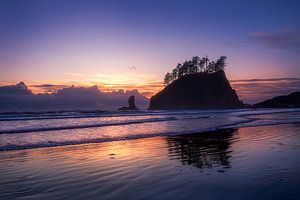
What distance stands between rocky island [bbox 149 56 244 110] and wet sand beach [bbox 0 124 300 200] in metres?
111

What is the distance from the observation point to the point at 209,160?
10656 mm

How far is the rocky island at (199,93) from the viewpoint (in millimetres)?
123062

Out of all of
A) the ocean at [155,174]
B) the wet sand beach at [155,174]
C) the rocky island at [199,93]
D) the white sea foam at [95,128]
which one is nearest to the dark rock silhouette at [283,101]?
the rocky island at [199,93]

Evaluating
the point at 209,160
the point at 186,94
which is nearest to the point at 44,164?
the point at 209,160

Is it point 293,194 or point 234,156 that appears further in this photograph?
point 234,156

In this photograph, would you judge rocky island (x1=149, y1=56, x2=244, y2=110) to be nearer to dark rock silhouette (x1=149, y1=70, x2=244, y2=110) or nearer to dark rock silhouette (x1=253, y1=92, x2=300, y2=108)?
dark rock silhouette (x1=149, y1=70, x2=244, y2=110)

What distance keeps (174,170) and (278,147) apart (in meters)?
Answer: 6.38

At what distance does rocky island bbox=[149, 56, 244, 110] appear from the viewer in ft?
404

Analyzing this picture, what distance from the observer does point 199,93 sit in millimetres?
125688

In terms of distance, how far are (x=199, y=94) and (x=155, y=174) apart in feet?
390

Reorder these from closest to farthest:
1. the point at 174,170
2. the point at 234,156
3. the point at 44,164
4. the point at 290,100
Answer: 1. the point at 174,170
2. the point at 44,164
3. the point at 234,156
4. the point at 290,100

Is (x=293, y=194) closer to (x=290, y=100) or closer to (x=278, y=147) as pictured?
(x=278, y=147)

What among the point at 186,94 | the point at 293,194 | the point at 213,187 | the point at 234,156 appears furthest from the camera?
the point at 186,94

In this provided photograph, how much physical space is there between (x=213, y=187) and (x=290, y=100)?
156 m
